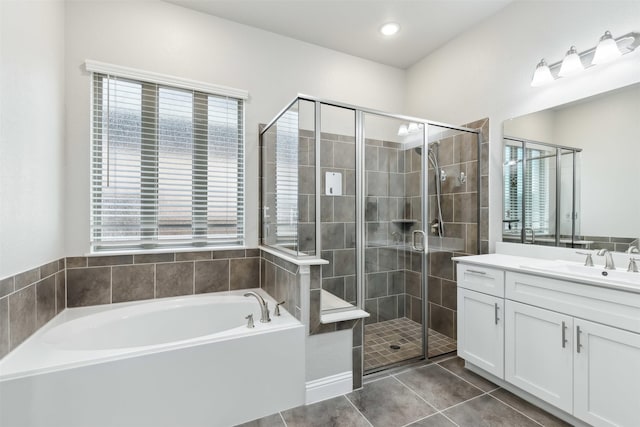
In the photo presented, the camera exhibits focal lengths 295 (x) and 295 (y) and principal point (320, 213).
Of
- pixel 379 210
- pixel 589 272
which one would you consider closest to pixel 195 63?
pixel 379 210

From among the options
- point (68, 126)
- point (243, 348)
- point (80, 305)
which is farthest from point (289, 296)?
point (68, 126)

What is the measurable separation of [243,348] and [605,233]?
2364mm

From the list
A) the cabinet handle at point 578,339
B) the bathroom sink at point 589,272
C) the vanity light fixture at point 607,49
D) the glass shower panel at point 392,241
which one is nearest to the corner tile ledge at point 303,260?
the glass shower panel at point 392,241

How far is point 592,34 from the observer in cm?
193

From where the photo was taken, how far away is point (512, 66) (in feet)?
7.86

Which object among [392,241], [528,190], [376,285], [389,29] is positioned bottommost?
[376,285]

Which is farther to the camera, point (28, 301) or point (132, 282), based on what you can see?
point (132, 282)

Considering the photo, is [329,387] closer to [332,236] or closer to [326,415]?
[326,415]

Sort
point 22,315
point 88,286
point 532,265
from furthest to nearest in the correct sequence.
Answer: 1. point 88,286
2. point 532,265
3. point 22,315

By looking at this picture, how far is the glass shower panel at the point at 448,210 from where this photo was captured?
8.36 feet

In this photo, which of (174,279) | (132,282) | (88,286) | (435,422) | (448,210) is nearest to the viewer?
(435,422)

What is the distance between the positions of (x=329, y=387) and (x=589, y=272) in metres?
1.75

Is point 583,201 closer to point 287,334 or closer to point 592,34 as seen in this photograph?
point 592,34

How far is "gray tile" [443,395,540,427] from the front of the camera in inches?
65.4
